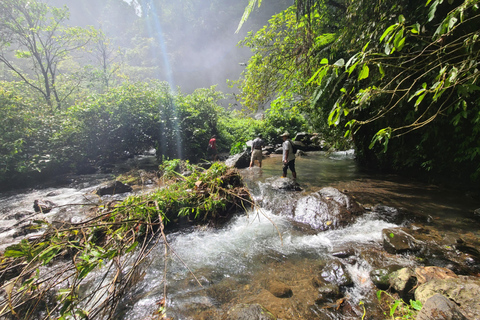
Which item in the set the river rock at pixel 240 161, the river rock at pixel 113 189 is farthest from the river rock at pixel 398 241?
the river rock at pixel 113 189

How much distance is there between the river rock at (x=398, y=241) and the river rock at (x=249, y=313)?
2519 mm

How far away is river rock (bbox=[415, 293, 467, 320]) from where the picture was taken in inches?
72.9

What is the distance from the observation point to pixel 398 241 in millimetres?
3520

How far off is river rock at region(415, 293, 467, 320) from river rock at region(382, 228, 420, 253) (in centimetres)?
152

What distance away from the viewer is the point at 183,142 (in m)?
12.9

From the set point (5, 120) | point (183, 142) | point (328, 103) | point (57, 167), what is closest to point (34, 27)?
point (5, 120)

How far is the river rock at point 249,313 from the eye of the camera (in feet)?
7.64

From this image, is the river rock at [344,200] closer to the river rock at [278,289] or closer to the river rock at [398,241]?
the river rock at [398,241]

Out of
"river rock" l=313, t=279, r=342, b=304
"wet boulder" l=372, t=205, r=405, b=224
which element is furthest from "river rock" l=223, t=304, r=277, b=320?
"wet boulder" l=372, t=205, r=405, b=224

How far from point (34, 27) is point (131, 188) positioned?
17.5 m

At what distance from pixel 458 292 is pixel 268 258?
2451mm

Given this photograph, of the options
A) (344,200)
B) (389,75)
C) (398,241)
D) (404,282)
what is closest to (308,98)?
(389,75)

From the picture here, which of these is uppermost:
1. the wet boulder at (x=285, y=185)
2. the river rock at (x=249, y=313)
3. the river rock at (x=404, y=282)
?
the wet boulder at (x=285, y=185)

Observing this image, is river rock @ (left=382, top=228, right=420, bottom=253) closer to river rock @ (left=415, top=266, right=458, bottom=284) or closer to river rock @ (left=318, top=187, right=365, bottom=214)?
river rock @ (left=415, top=266, right=458, bottom=284)
